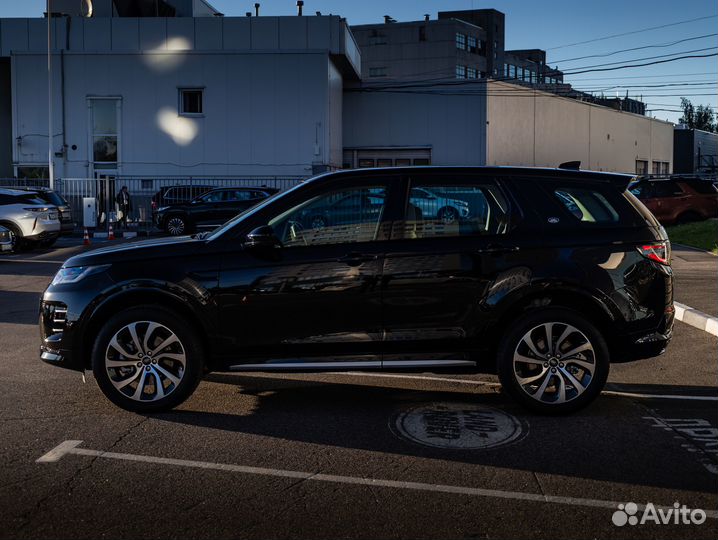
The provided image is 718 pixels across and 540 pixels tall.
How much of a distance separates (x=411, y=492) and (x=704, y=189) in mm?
23722

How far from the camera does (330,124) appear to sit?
34406 millimetres

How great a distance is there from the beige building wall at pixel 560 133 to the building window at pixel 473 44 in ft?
107

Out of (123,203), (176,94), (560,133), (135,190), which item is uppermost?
(176,94)

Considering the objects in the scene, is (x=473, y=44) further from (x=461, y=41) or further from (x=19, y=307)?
(x=19, y=307)

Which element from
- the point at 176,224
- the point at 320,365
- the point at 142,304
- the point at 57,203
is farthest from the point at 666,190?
the point at 142,304

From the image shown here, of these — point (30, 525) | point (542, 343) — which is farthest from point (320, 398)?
point (30, 525)

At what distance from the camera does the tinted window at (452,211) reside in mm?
6023

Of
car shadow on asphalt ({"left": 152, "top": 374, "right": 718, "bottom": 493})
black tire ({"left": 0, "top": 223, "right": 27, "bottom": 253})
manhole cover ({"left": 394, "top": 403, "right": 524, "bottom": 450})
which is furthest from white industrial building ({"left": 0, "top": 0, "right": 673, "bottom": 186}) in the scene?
manhole cover ({"left": 394, "top": 403, "right": 524, "bottom": 450})

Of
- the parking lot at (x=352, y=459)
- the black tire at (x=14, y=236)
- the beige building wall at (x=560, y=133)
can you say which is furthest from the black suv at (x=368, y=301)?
the beige building wall at (x=560, y=133)

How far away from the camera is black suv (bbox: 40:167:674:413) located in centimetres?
589

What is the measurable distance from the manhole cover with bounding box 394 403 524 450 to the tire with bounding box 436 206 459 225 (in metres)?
1.44

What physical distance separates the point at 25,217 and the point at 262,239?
16.2m

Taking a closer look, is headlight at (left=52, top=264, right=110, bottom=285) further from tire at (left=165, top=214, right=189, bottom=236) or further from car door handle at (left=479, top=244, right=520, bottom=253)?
tire at (left=165, top=214, right=189, bottom=236)

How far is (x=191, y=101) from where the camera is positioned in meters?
34.0
